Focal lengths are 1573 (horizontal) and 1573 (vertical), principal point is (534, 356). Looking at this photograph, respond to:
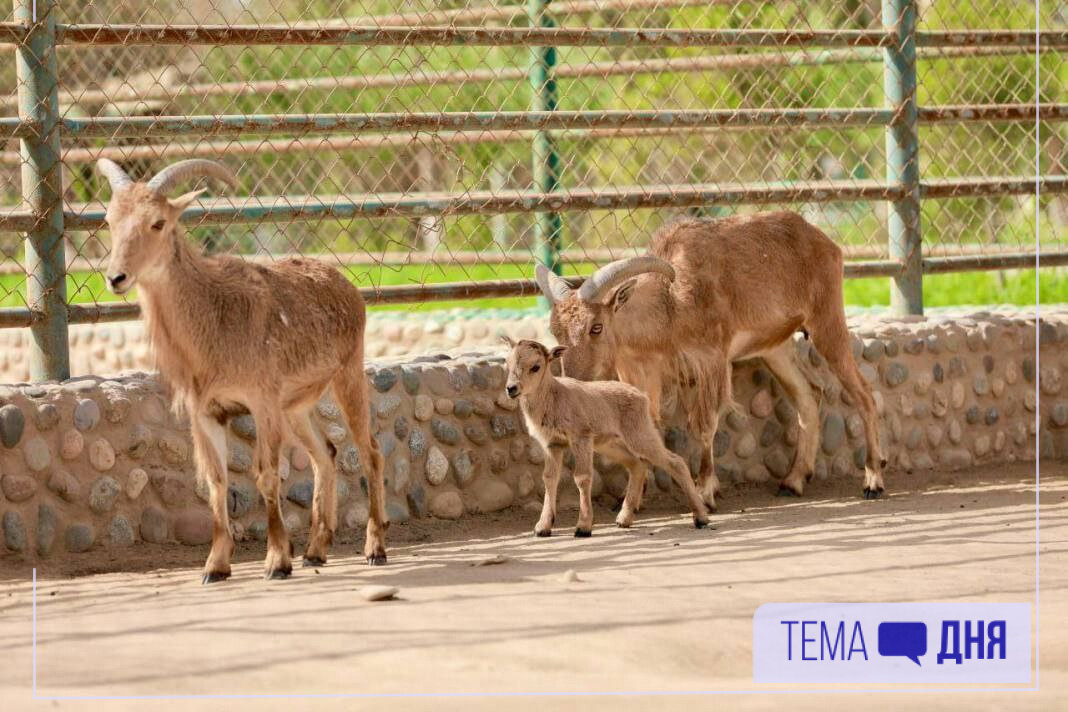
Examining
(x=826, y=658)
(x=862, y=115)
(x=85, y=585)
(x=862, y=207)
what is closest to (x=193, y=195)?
(x=85, y=585)

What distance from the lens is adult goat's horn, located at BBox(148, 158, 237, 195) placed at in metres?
6.05

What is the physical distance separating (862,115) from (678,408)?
226 centimetres

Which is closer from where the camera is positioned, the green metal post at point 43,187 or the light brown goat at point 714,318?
the green metal post at point 43,187

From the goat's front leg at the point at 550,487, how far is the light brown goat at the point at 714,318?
54 cm

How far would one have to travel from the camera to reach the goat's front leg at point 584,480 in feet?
23.4

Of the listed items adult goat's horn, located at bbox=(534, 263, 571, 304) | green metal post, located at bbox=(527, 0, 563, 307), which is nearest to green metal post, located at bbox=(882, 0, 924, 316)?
green metal post, located at bbox=(527, 0, 563, 307)

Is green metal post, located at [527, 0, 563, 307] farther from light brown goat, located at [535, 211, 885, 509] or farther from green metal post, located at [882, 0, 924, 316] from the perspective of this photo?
green metal post, located at [882, 0, 924, 316]

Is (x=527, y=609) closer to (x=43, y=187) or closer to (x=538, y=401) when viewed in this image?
(x=538, y=401)

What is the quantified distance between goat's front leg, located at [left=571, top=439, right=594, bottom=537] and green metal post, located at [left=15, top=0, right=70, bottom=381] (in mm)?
2323

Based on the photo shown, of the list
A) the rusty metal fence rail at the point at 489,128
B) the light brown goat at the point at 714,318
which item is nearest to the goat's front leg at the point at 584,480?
the light brown goat at the point at 714,318

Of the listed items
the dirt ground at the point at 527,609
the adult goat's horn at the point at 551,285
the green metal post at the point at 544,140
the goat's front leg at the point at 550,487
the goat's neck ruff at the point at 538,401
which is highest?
the green metal post at the point at 544,140

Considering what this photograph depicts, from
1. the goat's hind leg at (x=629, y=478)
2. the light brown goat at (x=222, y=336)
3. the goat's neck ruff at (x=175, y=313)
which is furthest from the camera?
the goat's hind leg at (x=629, y=478)

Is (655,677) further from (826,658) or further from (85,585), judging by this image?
(85,585)

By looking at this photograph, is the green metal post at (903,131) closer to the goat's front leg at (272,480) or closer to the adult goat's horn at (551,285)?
the adult goat's horn at (551,285)
